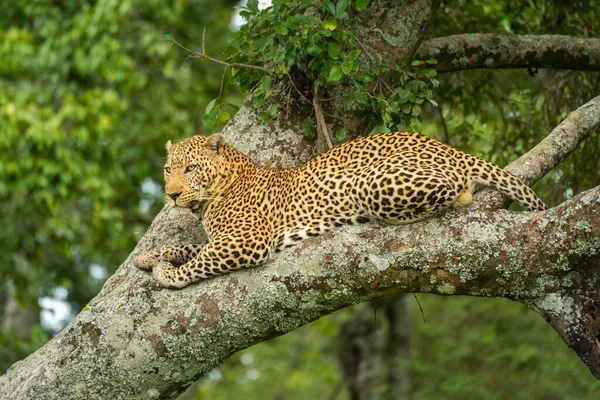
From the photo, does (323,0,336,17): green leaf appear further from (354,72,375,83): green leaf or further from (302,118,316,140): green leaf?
(302,118,316,140): green leaf

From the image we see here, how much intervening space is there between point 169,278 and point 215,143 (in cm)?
129

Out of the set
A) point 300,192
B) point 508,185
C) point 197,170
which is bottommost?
point 508,185

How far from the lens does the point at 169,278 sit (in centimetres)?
652

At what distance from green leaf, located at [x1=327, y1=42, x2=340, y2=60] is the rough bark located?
141 cm

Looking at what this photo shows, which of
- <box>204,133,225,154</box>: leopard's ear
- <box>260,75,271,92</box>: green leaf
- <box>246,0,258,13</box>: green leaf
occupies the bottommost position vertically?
<box>204,133,225,154</box>: leopard's ear

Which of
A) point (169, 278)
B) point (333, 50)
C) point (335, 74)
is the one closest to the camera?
point (169, 278)

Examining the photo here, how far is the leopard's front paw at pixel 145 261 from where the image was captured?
6805 mm

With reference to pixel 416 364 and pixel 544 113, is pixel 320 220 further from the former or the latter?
pixel 416 364

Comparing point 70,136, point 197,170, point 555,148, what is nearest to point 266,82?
point 197,170

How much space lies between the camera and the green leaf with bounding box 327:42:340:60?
6855 millimetres

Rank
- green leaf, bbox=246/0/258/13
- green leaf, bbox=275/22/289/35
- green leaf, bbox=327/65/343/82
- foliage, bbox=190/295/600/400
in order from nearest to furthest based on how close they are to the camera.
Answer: green leaf, bbox=327/65/343/82, green leaf, bbox=275/22/289/35, green leaf, bbox=246/0/258/13, foliage, bbox=190/295/600/400

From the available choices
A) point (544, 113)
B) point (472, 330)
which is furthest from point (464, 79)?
point (472, 330)

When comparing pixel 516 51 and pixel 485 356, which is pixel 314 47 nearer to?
pixel 516 51

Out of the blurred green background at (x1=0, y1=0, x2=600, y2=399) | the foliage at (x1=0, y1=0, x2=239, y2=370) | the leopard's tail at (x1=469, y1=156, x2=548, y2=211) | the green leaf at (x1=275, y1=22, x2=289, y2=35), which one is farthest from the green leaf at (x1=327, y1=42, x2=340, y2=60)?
the foliage at (x1=0, y1=0, x2=239, y2=370)
